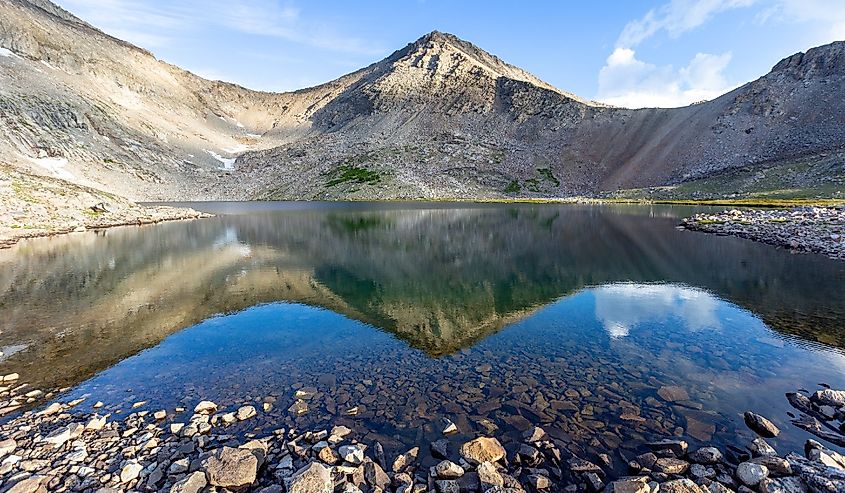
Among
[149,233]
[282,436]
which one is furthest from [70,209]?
[282,436]

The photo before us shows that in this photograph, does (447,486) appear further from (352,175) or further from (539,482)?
(352,175)

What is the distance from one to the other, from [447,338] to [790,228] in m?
47.0

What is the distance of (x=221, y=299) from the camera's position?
2506 centimetres

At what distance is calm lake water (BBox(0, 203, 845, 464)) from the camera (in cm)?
1176

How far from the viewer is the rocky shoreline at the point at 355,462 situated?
→ 8414mm

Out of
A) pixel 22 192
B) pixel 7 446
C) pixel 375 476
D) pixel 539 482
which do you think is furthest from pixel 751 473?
pixel 22 192

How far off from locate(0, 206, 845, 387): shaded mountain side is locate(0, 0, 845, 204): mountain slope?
95611 mm

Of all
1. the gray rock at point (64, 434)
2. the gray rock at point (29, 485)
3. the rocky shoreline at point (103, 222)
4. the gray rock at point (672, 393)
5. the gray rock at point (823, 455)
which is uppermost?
the rocky shoreline at point (103, 222)

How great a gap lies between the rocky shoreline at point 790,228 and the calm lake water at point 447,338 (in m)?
3.41

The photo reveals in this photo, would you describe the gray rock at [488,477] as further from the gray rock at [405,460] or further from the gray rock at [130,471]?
the gray rock at [130,471]

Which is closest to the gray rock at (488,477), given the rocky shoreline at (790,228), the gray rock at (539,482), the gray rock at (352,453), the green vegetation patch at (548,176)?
the gray rock at (539,482)

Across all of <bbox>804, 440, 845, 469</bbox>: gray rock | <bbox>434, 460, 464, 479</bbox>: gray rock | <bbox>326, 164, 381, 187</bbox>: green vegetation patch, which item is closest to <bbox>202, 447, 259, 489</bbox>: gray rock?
<bbox>434, 460, 464, 479</bbox>: gray rock

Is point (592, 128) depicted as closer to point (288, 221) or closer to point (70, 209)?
point (288, 221)

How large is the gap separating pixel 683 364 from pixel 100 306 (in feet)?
91.0
